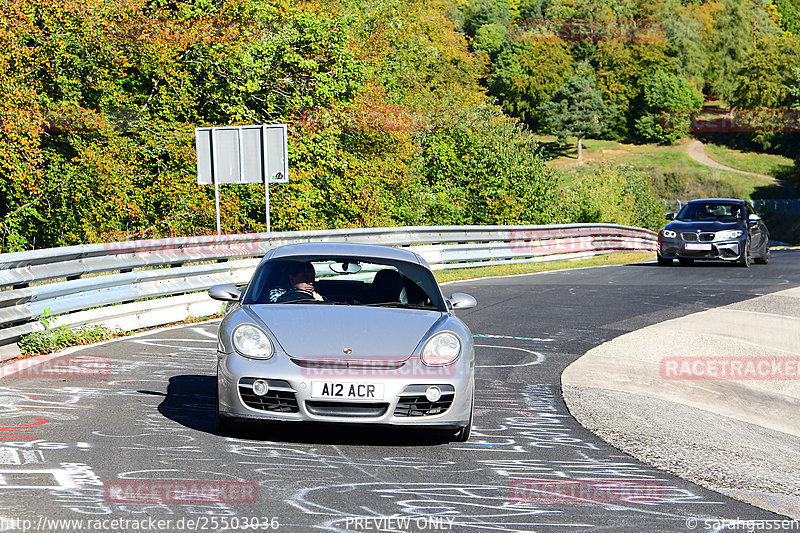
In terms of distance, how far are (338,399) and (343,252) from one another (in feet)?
6.02

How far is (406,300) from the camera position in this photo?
7.45m

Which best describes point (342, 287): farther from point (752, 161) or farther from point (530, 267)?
point (752, 161)

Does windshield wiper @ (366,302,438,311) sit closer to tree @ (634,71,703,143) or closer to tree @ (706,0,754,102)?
tree @ (634,71,703,143)

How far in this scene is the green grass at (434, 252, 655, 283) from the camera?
73.5ft

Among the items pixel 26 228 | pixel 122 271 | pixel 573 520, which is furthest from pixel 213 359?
pixel 26 228

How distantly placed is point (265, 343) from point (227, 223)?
20857mm

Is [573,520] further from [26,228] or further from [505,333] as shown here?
[26,228]

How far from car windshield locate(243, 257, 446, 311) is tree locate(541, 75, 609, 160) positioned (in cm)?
11903

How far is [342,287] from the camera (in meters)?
7.74

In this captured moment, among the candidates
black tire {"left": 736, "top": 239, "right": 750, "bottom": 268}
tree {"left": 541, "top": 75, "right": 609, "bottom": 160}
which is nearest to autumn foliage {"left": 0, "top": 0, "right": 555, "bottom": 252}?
black tire {"left": 736, "top": 239, "right": 750, "bottom": 268}

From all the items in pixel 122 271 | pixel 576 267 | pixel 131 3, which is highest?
pixel 131 3

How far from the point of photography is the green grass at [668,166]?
10169 cm

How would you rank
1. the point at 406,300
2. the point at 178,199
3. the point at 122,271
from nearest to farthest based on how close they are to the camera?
1. the point at 406,300
2. the point at 122,271
3. the point at 178,199

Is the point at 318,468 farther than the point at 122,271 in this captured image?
No
